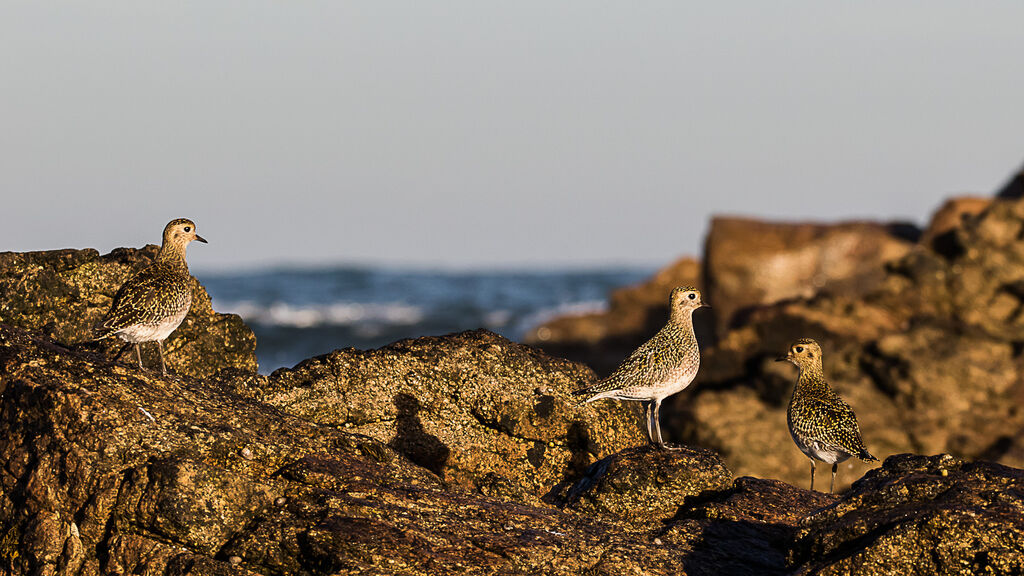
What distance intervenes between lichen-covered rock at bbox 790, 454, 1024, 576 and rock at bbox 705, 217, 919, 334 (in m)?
20.5

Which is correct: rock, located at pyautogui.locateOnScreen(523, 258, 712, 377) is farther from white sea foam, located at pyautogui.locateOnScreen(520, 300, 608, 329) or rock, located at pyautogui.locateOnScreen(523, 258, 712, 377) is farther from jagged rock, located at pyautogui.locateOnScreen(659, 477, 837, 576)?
jagged rock, located at pyautogui.locateOnScreen(659, 477, 837, 576)

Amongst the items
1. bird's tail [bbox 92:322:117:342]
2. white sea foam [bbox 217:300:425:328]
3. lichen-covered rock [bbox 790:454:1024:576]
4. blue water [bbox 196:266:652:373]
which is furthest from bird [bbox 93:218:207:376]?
white sea foam [bbox 217:300:425:328]

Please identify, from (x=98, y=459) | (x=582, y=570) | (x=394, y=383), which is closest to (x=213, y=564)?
(x=98, y=459)

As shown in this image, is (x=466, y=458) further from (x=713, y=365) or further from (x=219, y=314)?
(x=713, y=365)

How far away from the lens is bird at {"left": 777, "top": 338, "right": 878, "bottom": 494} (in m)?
10.9

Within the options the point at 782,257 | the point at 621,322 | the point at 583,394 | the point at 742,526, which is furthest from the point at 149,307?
the point at 621,322

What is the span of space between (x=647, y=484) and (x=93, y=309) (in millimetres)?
5567

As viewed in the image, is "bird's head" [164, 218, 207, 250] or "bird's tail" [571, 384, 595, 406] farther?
"bird's head" [164, 218, 207, 250]

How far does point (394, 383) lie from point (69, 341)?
310 centimetres

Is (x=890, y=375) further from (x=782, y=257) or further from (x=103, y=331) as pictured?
(x=103, y=331)

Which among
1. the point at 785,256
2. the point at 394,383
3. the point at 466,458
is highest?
the point at 785,256

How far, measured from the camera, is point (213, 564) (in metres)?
7.15

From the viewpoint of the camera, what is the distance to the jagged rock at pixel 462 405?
10422 mm

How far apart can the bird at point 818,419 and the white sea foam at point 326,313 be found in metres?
49.9
